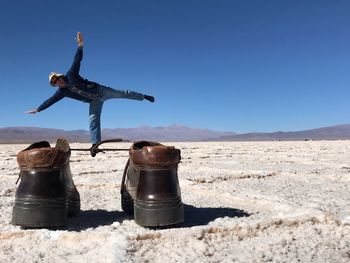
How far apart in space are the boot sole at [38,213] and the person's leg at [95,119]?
8.82 feet

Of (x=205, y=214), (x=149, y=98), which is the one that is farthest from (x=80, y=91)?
(x=205, y=214)

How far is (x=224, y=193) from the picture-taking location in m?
3.12

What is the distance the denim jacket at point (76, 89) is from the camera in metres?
4.41

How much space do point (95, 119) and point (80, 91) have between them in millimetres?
477

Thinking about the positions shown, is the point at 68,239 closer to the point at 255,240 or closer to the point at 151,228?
the point at 151,228

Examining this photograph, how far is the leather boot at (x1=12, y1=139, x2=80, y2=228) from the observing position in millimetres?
2029

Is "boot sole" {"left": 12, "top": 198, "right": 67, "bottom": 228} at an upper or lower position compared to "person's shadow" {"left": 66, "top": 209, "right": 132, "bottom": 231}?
upper

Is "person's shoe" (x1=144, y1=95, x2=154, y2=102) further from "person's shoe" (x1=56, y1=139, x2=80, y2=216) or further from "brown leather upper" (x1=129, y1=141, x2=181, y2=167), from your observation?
"brown leather upper" (x1=129, y1=141, x2=181, y2=167)

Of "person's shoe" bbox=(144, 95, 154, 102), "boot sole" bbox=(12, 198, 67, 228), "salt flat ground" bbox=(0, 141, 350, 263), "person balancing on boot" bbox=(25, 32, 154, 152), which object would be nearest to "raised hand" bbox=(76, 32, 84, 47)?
"person balancing on boot" bbox=(25, 32, 154, 152)

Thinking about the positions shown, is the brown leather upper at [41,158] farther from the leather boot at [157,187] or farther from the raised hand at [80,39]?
the raised hand at [80,39]

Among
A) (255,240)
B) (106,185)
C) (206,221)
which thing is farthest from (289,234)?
(106,185)

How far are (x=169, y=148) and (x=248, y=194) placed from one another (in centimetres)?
114

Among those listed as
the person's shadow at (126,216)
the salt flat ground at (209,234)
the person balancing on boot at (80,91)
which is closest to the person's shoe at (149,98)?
the person balancing on boot at (80,91)

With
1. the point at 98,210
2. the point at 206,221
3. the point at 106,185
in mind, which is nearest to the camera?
the point at 206,221
